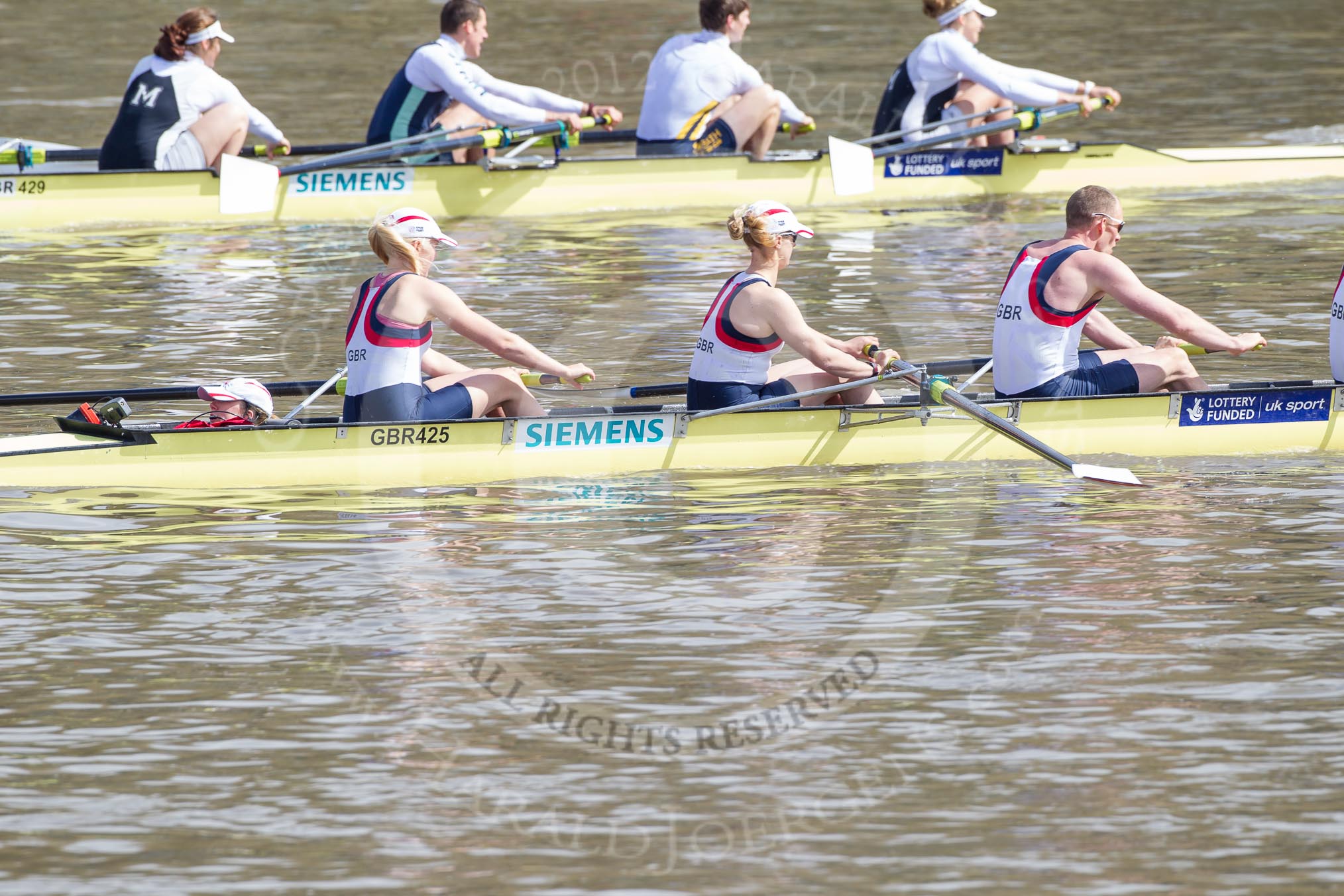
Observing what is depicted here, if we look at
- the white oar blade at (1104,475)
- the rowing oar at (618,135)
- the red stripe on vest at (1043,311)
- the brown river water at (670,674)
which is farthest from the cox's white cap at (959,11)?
the white oar blade at (1104,475)

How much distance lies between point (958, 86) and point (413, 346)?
10.1 meters

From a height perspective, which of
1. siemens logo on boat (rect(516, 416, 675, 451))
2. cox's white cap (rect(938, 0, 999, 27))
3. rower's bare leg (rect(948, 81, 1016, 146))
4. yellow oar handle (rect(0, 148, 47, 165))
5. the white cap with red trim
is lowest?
siemens logo on boat (rect(516, 416, 675, 451))

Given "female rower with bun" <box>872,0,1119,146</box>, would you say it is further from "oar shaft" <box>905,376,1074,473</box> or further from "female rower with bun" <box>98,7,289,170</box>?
"oar shaft" <box>905,376,1074,473</box>

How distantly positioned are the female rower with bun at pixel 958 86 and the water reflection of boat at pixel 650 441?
8.01 meters

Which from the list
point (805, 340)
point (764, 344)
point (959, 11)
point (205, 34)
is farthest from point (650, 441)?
point (959, 11)

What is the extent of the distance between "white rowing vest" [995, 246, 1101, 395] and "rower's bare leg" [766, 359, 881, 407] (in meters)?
0.67

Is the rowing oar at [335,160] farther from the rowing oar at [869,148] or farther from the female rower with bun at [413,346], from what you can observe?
the female rower with bun at [413,346]

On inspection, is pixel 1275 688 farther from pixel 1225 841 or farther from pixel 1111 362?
pixel 1111 362

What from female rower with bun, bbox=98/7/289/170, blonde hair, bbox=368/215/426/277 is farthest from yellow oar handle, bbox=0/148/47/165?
blonde hair, bbox=368/215/426/277

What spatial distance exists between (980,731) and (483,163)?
39.5 feet

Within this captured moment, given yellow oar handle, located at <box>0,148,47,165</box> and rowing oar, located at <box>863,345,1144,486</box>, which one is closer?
rowing oar, located at <box>863,345,1144,486</box>

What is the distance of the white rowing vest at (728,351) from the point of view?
1012cm

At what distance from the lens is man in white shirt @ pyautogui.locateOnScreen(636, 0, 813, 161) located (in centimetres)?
1802

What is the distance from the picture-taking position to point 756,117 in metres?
18.4
